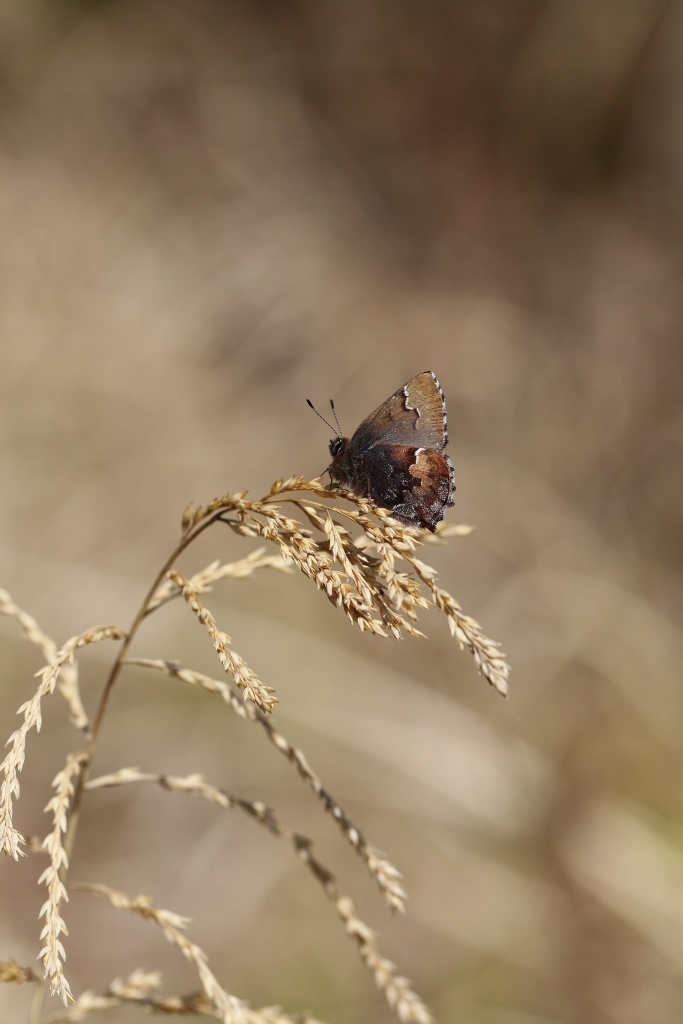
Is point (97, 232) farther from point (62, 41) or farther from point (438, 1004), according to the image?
point (438, 1004)

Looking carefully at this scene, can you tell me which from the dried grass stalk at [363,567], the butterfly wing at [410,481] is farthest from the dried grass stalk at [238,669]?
the butterfly wing at [410,481]

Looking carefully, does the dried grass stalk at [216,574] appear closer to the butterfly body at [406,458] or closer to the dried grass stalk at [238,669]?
the dried grass stalk at [238,669]

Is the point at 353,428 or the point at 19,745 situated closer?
the point at 19,745

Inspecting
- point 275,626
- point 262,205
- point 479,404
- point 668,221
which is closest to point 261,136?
point 262,205

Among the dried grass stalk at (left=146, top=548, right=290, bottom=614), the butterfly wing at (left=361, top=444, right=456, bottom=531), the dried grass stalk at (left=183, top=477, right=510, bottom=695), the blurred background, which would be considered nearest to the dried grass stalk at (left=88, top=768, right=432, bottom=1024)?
the dried grass stalk at (left=146, top=548, right=290, bottom=614)

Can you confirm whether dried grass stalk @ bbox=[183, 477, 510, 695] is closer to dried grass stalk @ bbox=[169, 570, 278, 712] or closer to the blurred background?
dried grass stalk @ bbox=[169, 570, 278, 712]

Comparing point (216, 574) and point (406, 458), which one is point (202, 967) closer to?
point (216, 574)

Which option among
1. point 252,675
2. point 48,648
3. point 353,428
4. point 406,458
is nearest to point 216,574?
point 48,648
